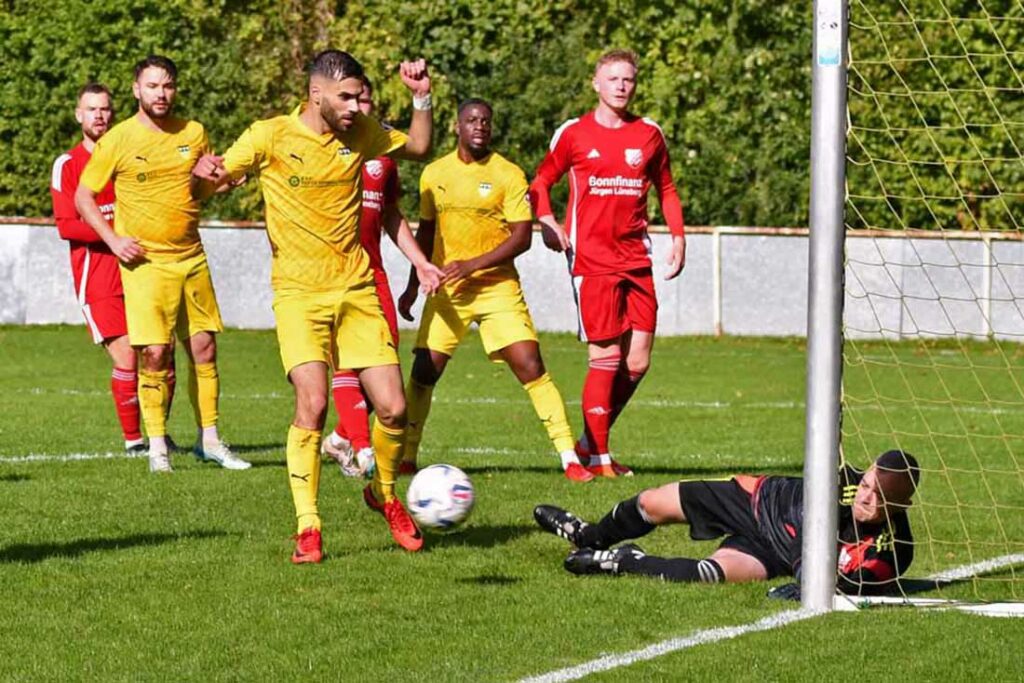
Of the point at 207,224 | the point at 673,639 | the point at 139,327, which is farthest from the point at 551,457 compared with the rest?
the point at 207,224

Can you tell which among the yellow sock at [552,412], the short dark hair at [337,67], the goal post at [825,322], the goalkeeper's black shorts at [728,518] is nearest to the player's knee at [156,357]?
the yellow sock at [552,412]

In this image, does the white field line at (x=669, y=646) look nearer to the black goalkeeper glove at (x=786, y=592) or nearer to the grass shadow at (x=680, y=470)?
the black goalkeeper glove at (x=786, y=592)

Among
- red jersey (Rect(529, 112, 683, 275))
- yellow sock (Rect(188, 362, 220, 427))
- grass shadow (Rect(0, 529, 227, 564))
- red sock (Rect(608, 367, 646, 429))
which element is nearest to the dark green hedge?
red jersey (Rect(529, 112, 683, 275))

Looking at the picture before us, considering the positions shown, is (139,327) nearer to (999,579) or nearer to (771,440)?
(771,440)

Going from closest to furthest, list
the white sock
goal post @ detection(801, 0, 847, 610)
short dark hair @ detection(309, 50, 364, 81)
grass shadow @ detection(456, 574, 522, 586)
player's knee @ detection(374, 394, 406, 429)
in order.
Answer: goal post @ detection(801, 0, 847, 610) < grass shadow @ detection(456, 574, 522, 586) < short dark hair @ detection(309, 50, 364, 81) < player's knee @ detection(374, 394, 406, 429) < the white sock

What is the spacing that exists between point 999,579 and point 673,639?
Result: 1.73 m

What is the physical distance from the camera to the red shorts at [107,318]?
1248 cm

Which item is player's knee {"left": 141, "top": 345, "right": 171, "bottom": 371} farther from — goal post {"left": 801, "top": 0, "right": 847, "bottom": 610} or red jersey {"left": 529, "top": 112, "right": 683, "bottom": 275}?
goal post {"left": 801, "top": 0, "right": 847, "bottom": 610}

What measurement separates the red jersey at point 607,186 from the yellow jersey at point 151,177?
2.11m

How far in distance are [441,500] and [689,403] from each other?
8.98 meters

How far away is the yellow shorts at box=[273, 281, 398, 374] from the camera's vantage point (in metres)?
8.36

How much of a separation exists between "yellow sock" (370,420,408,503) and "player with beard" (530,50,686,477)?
295 cm

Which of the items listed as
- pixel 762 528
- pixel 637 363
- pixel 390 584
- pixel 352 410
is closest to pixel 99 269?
pixel 352 410

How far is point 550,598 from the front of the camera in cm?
731
